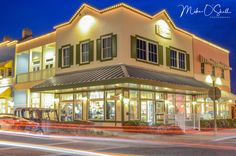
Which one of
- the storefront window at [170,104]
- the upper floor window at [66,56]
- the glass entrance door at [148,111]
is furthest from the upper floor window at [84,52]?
the storefront window at [170,104]

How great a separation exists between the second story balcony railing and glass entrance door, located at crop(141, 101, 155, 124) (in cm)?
942

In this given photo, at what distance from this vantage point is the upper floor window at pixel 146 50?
2612 centimetres

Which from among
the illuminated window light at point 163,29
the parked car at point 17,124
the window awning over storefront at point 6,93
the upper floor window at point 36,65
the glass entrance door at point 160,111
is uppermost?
the illuminated window light at point 163,29

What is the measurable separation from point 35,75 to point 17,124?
9880mm

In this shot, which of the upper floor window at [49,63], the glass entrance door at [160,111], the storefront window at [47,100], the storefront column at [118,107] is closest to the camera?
the storefront column at [118,107]

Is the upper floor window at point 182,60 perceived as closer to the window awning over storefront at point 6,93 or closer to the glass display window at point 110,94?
the glass display window at point 110,94

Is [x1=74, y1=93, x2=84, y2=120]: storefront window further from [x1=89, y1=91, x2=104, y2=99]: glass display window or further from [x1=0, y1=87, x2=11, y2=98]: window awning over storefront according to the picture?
[x1=0, y1=87, x2=11, y2=98]: window awning over storefront

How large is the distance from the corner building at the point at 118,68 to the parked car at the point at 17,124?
12.3 ft

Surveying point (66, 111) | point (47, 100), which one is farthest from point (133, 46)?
point (47, 100)

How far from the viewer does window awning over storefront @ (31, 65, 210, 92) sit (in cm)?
2233

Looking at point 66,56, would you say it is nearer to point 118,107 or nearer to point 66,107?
point 66,107

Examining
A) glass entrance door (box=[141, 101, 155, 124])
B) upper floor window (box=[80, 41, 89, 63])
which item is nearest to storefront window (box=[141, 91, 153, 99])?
glass entrance door (box=[141, 101, 155, 124])

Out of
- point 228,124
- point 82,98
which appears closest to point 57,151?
point 82,98

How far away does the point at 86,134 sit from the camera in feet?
70.9
